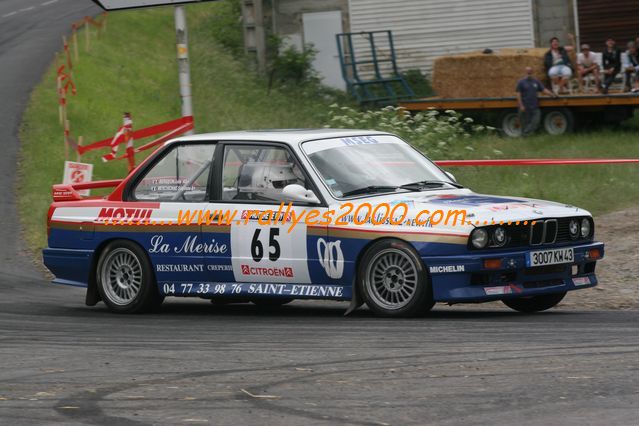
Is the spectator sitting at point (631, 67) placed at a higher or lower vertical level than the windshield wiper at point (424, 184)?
higher

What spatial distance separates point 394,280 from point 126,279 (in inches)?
108

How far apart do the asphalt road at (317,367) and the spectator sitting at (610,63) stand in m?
16.5

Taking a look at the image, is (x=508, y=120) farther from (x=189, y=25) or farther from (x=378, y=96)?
(x=189, y=25)

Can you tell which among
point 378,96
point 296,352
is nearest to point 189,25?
point 378,96

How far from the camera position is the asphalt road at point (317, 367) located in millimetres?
6520

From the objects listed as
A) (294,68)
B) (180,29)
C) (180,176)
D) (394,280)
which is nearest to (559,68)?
(294,68)

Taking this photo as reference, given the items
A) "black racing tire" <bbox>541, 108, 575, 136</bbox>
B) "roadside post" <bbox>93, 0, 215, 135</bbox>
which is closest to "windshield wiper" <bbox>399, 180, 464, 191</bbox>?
"roadside post" <bbox>93, 0, 215, 135</bbox>

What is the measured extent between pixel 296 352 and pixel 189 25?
3379 centimetres

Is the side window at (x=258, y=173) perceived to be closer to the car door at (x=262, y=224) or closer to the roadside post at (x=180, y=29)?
the car door at (x=262, y=224)

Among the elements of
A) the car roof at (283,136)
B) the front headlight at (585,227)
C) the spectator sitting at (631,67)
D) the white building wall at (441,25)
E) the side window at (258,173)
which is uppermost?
the white building wall at (441,25)

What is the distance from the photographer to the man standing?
86.9ft

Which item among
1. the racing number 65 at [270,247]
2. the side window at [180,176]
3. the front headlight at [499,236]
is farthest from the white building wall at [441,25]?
the front headlight at [499,236]

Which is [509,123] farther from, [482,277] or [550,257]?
[482,277]

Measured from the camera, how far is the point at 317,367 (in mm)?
7797
